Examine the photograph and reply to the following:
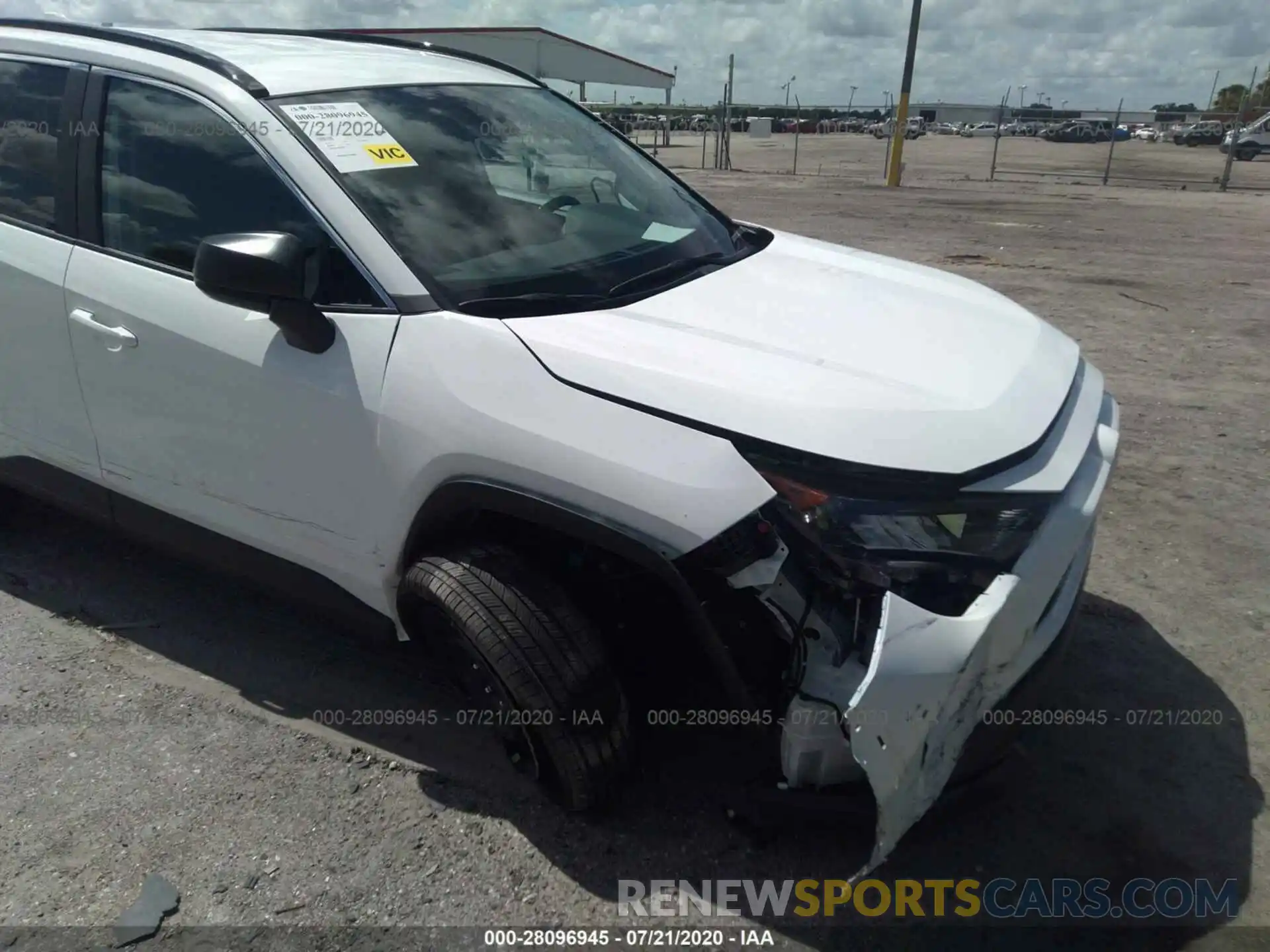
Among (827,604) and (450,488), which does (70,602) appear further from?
(827,604)

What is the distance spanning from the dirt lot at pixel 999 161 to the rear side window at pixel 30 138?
22076mm

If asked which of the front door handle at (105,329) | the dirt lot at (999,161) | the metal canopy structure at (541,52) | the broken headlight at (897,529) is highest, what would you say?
the metal canopy structure at (541,52)

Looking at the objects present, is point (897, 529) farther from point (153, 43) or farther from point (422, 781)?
point (153, 43)

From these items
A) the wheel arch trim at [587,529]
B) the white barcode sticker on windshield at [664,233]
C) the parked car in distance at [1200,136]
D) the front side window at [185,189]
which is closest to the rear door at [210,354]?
the front side window at [185,189]

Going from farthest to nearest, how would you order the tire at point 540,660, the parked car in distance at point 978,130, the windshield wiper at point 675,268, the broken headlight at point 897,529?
the parked car in distance at point 978,130, the windshield wiper at point 675,268, the tire at point 540,660, the broken headlight at point 897,529

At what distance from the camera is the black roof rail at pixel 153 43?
2.63 m

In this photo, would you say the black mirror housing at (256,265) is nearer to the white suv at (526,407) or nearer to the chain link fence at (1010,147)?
the white suv at (526,407)

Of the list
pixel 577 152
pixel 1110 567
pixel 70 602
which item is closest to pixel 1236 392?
pixel 1110 567

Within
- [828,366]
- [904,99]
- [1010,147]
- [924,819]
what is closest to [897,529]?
[828,366]

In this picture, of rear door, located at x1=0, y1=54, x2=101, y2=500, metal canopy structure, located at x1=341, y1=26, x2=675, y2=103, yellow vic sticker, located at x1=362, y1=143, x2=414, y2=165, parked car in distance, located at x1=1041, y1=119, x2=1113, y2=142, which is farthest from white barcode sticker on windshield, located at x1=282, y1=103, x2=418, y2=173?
parked car in distance, located at x1=1041, y1=119, x2=1113, y2=142

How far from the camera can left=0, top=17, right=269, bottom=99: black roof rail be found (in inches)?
104

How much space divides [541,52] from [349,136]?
2263 centimetres

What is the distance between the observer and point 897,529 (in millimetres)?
1929

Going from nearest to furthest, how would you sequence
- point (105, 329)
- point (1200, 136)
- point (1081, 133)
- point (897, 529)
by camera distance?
point (897, 529) → point (105, 329) → point (1200, 136) → point (1081, 133)
